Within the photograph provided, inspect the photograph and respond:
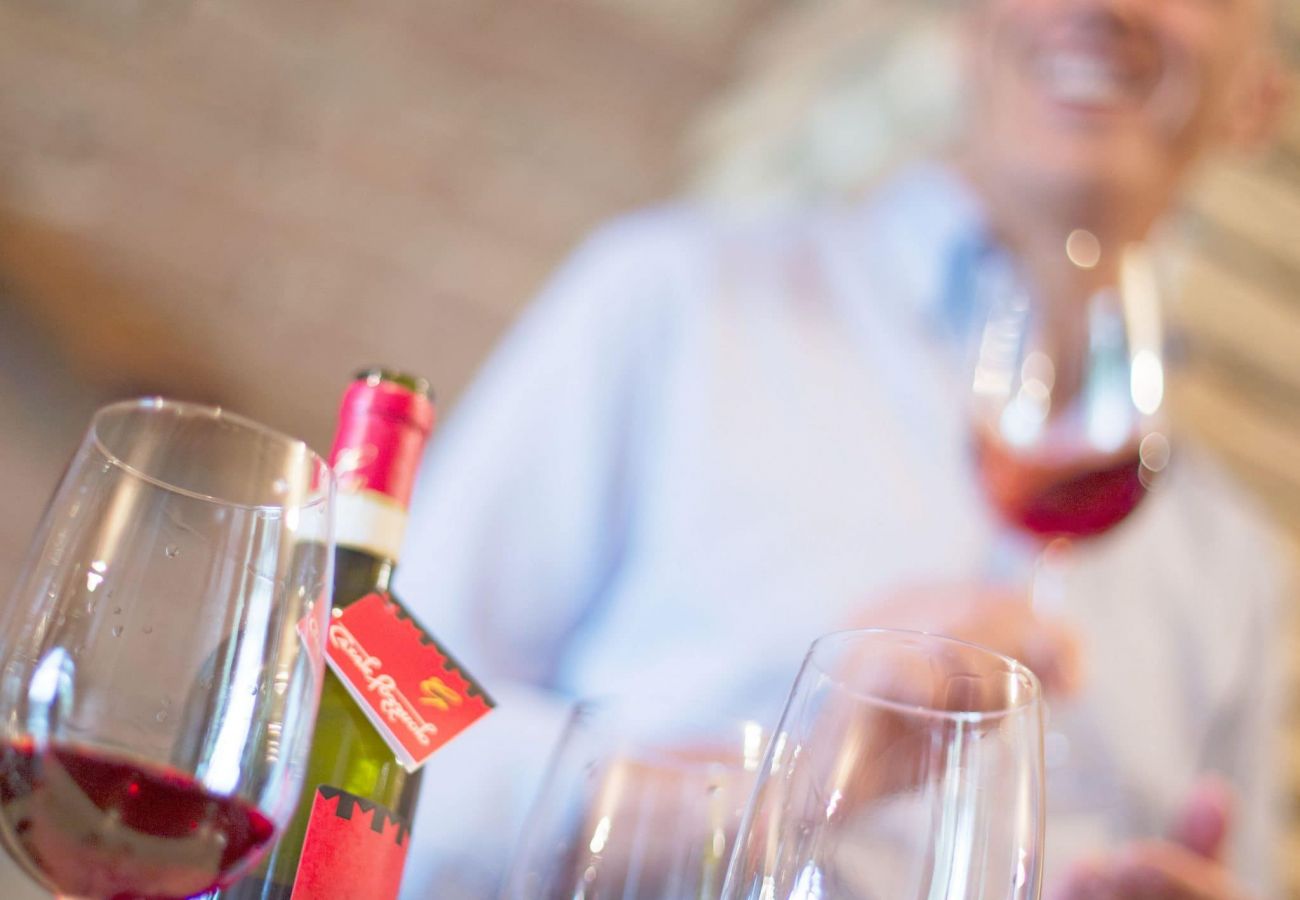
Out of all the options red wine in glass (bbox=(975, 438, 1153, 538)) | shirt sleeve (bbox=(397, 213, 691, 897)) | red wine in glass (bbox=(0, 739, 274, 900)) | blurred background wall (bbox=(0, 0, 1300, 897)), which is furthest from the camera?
blurred background wall (bbox=(0, 0, 1300, 897))

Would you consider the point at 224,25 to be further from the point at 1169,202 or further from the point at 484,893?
the point at 484,893

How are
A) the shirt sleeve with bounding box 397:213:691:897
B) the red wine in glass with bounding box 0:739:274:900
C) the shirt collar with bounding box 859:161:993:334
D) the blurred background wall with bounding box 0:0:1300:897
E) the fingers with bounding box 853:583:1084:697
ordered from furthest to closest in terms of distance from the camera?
the blurred background wall with bounding box 0:0:1300:897
the shirt collar with bounding box 859:161:993:334
the shirt sleeve with bounding box 397:213:691:897
the fingers with bounding box 853:583:1084:697
the red wine in glass with bounding box 0:739:274:900

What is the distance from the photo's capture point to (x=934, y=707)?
1.40 feet

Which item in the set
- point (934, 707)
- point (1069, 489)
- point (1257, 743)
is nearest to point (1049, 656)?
point (1069, 489)

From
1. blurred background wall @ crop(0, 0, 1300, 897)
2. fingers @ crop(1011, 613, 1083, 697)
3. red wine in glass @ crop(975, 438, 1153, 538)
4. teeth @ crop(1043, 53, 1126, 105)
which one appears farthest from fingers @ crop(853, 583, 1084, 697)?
blurred background wall @ crop(0, 0, 1300, 897)

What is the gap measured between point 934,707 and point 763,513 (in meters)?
0.84

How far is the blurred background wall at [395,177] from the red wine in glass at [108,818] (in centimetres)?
144

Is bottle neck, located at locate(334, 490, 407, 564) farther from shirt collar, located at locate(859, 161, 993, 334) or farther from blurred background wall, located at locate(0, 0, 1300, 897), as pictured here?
blurred background wall, located at locate(0, 0, 1300, 897)

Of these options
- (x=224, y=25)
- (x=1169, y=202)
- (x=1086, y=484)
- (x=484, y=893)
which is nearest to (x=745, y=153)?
(x=224, y=25)

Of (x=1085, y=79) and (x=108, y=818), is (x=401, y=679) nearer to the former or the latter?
(x=108, y=818)

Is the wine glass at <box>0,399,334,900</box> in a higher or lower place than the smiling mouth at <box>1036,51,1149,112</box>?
lower

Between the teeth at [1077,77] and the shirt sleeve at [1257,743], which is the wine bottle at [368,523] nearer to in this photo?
the teeth at [1077,77]

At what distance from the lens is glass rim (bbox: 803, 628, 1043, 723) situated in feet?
1.36

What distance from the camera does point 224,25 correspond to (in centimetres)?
211
